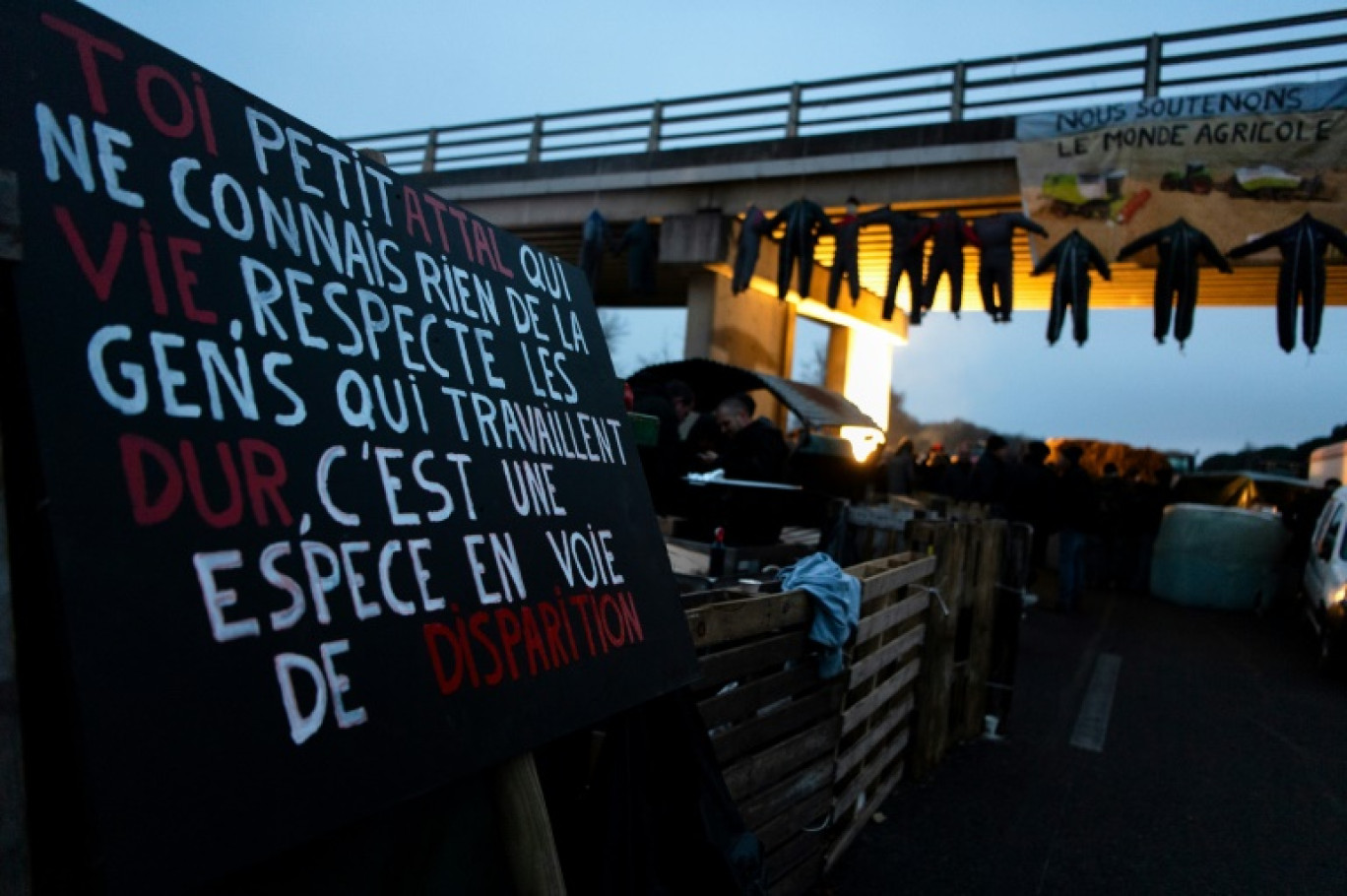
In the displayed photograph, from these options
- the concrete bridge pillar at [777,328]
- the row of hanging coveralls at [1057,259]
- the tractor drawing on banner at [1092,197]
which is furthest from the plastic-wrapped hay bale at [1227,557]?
the concrete bridge pillar at [777,328]

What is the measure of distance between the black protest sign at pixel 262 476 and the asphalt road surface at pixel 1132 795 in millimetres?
2772

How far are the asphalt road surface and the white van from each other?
0.42 meters

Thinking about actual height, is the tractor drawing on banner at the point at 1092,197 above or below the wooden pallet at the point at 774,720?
above

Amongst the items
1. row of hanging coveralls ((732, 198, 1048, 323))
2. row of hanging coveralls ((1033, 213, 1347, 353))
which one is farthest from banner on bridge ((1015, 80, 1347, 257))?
row of hanging coveralls ((732, 198, 1048, 323))

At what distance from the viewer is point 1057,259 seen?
1462 centimetres

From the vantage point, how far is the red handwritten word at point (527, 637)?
6.21ft

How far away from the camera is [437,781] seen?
1.78 meters

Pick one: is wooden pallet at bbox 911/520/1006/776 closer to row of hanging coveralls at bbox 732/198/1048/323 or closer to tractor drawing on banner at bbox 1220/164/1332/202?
row of hanging coveralls at bbox 732/198/1048/323

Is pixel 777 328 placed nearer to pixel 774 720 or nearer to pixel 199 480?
pixel 774 720

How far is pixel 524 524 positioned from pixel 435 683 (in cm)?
50

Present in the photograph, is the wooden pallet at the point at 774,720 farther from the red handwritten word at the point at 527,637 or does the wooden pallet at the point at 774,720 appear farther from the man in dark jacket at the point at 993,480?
the man in dark jacket at the point at 993,480

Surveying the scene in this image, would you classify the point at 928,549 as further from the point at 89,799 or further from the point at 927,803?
the point at 89,799

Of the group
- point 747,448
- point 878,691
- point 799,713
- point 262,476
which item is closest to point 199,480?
point 262,476

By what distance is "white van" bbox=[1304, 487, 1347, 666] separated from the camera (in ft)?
29.2
